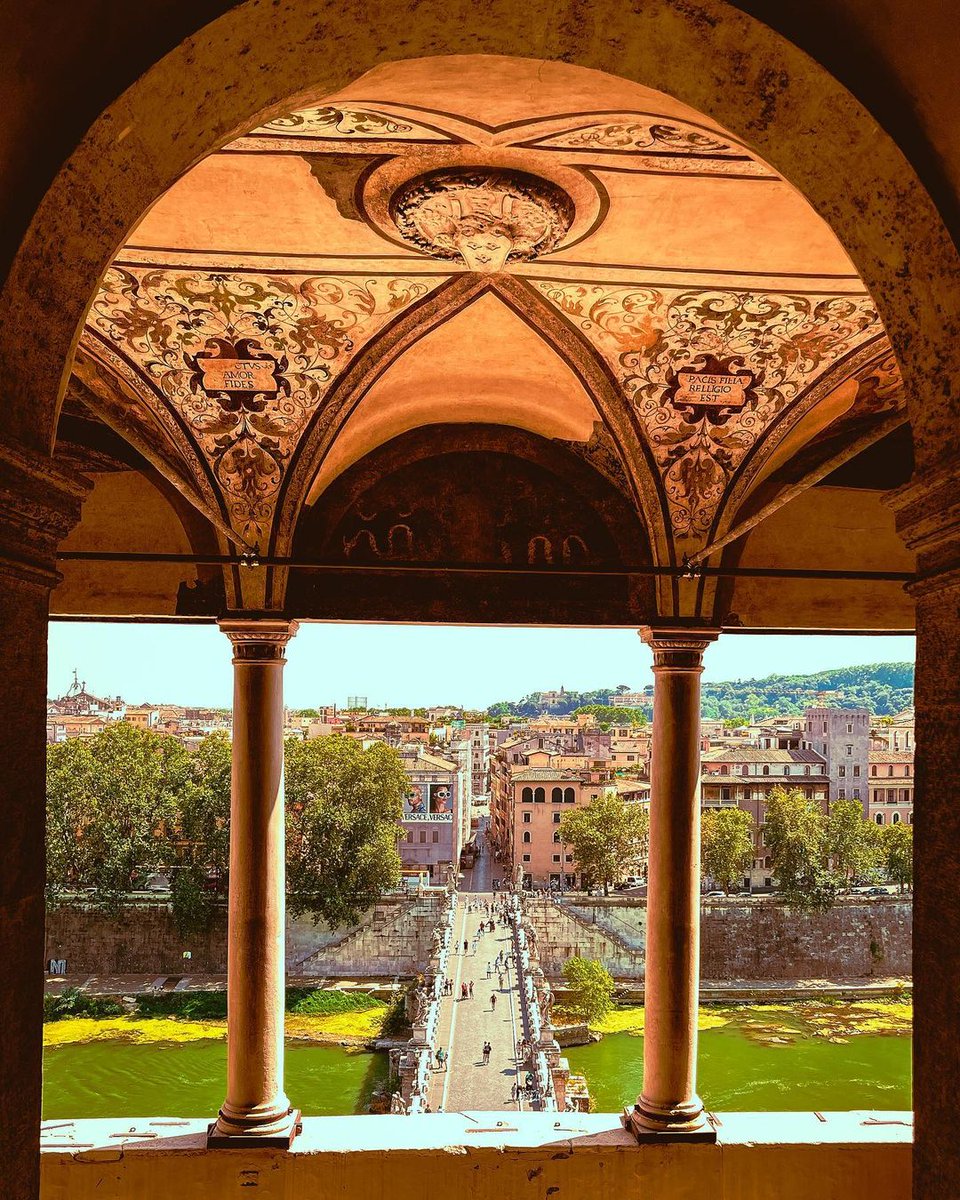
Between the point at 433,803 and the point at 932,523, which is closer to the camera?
the point at 932,523

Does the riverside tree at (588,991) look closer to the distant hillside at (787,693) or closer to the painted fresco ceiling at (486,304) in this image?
the painted fresco ceiling at (486,304)

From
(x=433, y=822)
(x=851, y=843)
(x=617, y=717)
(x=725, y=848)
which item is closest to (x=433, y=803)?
(x=433, y=822)

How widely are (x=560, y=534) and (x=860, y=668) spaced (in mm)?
150268

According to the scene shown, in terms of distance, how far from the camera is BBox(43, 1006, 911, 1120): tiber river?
2631 centimetres

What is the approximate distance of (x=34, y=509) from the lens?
7.70ft

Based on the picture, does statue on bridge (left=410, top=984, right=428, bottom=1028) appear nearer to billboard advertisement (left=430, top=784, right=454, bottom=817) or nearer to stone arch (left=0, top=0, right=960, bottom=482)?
billboard advertisement (left=430, top=784, right=454, bottom=817)

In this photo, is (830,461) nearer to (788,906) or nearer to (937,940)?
(937,940)

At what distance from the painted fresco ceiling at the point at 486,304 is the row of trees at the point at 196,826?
3261 cm

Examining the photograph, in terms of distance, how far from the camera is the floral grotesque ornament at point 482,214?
496cm

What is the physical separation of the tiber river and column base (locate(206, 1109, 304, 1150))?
66.2 ft

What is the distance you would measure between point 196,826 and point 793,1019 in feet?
72.9

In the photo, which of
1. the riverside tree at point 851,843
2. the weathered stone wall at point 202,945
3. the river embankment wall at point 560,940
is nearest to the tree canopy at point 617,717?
the riverside tree at point 851,843

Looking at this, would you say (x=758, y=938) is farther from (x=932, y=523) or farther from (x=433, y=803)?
(x=932, y=523)

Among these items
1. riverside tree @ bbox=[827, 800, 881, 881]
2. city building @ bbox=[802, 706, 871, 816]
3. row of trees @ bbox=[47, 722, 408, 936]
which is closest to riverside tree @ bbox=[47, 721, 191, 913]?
row of trees @ bbox=[47, 722, 408, 936]
